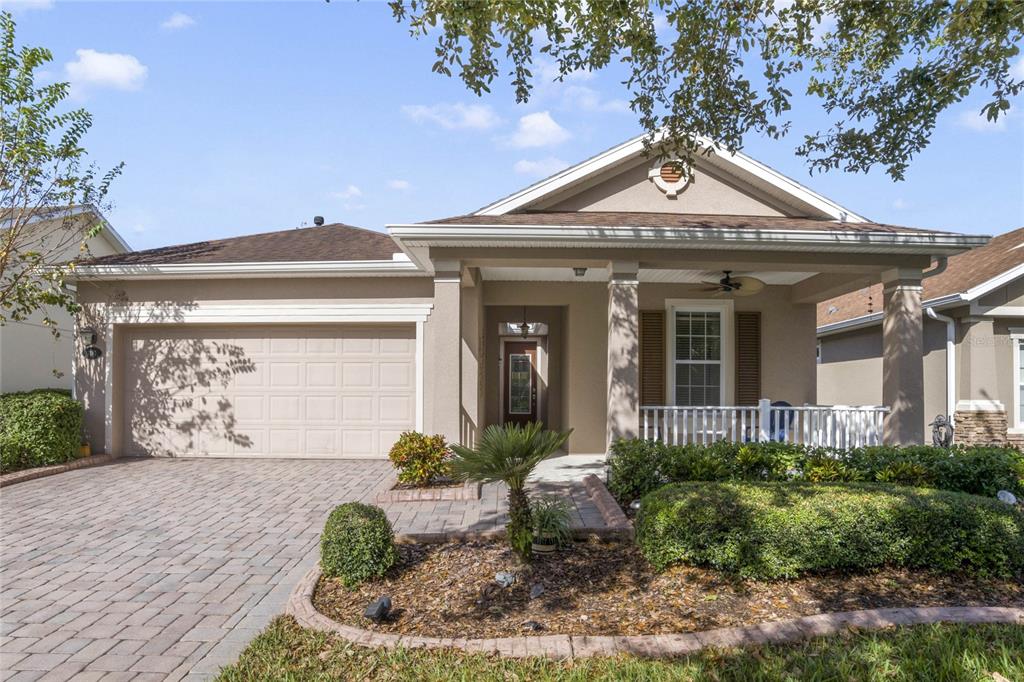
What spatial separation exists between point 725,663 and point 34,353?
14.0m

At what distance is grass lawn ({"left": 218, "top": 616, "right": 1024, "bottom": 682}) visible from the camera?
2.96m

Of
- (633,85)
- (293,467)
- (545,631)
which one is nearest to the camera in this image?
(545,631)

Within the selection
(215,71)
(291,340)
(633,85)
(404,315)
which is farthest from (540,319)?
(215,71)

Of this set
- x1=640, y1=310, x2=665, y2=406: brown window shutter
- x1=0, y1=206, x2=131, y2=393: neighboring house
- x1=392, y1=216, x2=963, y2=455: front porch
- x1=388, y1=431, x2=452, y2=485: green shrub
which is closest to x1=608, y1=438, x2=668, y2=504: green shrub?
x1=392, y1=216, x2=963, y2=455: front porch

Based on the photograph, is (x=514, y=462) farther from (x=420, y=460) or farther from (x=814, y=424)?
(x=814, y=424)

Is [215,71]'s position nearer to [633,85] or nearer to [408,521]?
[633,85]

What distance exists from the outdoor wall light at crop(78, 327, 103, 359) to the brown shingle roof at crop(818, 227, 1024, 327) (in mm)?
15070

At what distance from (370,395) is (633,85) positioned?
6.70 m

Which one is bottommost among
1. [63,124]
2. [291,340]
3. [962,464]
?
[962,464]

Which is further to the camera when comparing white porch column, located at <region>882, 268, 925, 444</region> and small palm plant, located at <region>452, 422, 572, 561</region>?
white porch column, located at <region>882, 268, 925, 444</region>

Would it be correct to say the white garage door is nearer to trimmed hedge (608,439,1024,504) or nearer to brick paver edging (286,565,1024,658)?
trimmed hedge (608,439,1024,504)

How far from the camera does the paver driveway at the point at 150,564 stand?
346 centimetres

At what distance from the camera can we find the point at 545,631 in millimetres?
3486

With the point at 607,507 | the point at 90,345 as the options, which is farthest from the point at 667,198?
the point at 90,345
